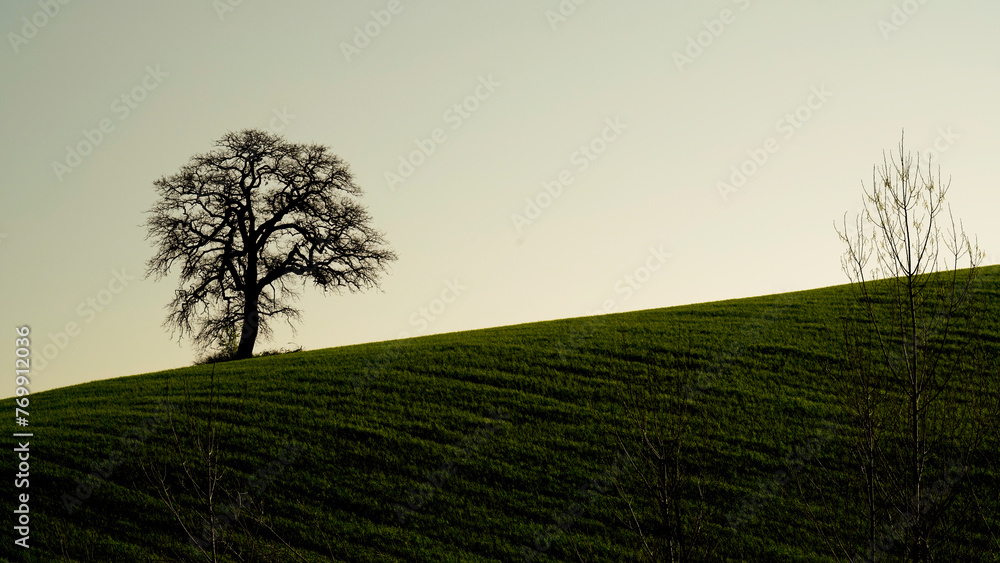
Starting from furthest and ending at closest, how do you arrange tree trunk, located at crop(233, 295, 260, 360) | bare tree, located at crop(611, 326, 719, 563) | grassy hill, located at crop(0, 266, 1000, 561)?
1. tree trunk, located at crop(233, 295, 260, 360)
2. grassy hill, located at crop(0, 266, 1000, 561)
3. bare tree, located at crop(611, 326, 719, 563)

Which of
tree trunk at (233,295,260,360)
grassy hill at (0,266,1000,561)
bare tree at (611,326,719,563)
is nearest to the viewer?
bare tree at (611,326,719,563)

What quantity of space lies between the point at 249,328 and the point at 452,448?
21484mm

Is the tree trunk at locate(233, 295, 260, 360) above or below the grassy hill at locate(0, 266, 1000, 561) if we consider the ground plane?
above

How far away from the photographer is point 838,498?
53.4 ft

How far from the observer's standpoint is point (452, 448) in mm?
18625

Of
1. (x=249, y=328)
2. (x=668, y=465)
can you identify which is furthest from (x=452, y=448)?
(x=249, y=328)

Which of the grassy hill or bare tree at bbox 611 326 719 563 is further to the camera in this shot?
the grassy hill

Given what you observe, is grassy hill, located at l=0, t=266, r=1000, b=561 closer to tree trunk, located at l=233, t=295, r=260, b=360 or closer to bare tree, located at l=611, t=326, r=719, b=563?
bare tree, located at l=611, t=326, r=719, b=563

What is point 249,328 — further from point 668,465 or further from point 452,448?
point 668,465

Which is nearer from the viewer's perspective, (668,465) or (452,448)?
(668,465)

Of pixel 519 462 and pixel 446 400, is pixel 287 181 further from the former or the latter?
pixel 519 462

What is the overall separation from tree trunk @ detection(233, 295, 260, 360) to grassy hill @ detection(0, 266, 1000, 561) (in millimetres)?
8055

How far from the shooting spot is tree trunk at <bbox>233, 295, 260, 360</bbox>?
1416 inches

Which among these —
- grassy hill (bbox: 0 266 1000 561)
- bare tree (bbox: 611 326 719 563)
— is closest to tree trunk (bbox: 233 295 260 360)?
grassy hill (bbox: 0 266 1000 561)
